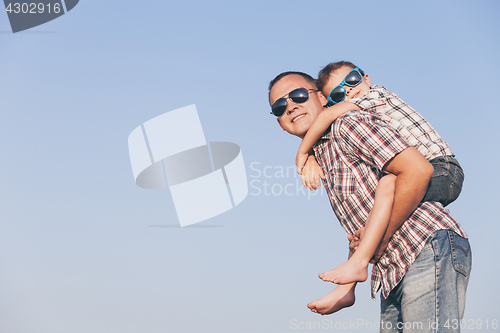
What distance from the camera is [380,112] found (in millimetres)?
A: 3420

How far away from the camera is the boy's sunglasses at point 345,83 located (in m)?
4.29

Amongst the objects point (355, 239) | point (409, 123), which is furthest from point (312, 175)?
point (409, 123)

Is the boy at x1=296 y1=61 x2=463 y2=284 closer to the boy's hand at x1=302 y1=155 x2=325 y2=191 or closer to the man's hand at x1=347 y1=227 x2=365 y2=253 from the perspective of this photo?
the boy's hand at x1=302 y1=155 x2=325 y2=191

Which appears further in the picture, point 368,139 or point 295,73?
point 295,73

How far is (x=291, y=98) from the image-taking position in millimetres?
4070

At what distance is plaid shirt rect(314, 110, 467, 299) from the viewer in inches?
115

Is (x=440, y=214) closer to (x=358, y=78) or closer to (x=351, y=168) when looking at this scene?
(x=351, y=168)

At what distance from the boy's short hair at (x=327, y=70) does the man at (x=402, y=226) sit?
3.84 ft

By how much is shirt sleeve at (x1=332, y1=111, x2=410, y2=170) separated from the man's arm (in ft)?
0.20

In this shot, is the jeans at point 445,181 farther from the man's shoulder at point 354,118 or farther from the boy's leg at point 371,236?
the man's shoulder at point 354,118

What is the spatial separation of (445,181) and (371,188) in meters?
0.61

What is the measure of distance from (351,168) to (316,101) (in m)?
1.13

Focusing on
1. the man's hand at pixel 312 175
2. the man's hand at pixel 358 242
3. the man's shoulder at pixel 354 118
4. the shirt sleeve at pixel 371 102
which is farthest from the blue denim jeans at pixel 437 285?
the man's hand at pixel 312 175

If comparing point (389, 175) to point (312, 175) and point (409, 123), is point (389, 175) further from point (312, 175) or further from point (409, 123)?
point (312, 175)
